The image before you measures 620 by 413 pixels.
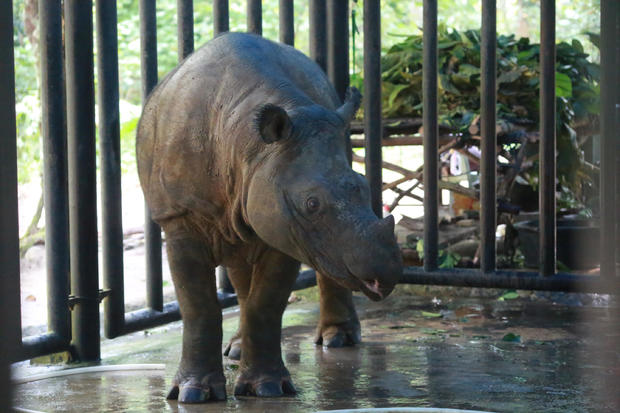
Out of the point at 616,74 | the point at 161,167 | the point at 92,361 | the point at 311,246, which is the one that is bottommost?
the point at 92,361

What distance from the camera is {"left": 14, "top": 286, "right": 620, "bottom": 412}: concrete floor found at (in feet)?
11.8

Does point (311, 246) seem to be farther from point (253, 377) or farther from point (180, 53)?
point (180, 53)

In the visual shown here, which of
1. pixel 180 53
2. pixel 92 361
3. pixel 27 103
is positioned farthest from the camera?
pixel 27 103

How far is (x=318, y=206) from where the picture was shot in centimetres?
326

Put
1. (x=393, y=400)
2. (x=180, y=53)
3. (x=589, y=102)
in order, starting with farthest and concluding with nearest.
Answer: (x=589, y=102) < (x=180, y=53) < (x=393, y=400)

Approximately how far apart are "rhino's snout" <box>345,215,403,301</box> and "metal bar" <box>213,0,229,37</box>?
2457 mm

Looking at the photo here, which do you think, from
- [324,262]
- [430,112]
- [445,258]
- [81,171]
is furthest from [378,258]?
[445,258]

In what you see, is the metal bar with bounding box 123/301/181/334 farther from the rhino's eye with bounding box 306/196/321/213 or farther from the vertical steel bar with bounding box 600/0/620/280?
the vertical steel bar with bounding box 600/0/620/280

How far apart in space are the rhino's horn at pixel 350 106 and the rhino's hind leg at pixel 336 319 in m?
1.31

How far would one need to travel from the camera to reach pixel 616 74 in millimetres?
4742

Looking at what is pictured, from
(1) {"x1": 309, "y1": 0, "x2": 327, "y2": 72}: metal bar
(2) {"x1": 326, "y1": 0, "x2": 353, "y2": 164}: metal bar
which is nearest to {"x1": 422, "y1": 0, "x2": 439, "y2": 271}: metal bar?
(2) {"x1": 326, "y1": 0, "x2": 353, "y2": 164}: metal bar

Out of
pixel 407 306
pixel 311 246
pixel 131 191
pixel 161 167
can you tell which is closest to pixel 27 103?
pixel 131 191

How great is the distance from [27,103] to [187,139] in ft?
29.4

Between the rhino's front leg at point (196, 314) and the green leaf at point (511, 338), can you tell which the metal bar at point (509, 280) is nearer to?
the green leaf at point (511, 338)
